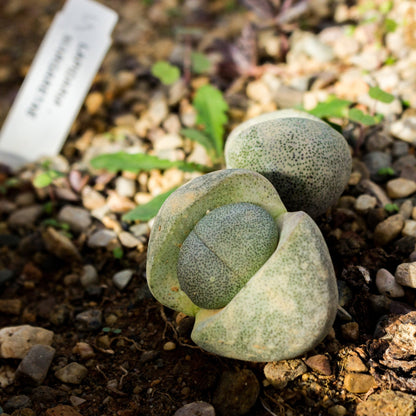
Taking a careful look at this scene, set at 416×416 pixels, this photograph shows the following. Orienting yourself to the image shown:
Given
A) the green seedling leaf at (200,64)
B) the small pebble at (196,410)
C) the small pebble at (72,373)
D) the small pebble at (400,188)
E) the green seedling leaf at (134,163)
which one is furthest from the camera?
the green seedling leaf at (200,64)

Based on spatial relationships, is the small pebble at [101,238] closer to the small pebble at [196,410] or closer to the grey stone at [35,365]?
the grey stone at [35,365]

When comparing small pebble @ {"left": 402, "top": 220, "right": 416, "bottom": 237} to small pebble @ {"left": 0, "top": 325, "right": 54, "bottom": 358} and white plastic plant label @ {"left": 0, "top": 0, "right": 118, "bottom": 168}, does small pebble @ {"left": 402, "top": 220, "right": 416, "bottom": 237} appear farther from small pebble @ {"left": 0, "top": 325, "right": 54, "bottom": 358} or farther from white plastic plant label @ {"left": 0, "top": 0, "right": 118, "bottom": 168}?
A: white plastic plant label @ {"left": 0, "top": 0, "right": 118, "bottom": 168}

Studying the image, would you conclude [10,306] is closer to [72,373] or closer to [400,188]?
[72,373]

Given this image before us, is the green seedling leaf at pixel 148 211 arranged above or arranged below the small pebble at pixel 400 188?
above

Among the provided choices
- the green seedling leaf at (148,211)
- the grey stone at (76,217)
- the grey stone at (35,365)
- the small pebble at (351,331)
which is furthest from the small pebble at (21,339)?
the small pebble at (351,331)

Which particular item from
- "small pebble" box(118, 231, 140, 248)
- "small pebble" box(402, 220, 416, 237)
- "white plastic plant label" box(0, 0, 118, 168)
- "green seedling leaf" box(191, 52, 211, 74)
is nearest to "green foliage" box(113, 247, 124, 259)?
"small pebble" box(118, 231, 140, 248)

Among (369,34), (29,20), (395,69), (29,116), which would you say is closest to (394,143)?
(395,69)
